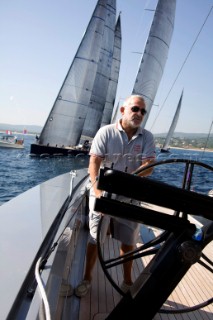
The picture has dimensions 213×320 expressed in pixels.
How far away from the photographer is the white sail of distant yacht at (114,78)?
3522 centimetres

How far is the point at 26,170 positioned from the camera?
1998 centimetres

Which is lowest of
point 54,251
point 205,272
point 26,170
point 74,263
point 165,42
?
point 26,170

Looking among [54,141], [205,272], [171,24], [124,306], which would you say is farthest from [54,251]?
[54,141]

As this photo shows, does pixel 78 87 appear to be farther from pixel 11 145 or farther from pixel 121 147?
pixel 121 147

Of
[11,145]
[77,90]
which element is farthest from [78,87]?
[11,145]

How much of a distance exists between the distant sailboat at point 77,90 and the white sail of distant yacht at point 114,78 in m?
4.99

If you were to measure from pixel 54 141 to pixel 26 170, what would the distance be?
10178 millimetres

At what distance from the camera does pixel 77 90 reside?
28.7 m

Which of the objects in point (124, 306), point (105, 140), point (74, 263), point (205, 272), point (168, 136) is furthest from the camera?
point (168, 136)

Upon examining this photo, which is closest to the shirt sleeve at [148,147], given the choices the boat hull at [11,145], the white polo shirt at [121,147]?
the white polo shirt at [121,147]

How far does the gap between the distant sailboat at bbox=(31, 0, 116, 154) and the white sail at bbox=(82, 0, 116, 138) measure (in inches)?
3.9

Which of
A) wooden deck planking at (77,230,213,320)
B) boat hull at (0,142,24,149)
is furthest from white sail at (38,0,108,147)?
wooden deck planking at (77,230,213,320)

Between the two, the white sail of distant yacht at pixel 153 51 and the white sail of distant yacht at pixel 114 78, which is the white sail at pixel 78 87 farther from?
the white sail of distant yacht at pixel 153 51

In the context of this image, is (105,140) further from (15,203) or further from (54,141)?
(54,141)
